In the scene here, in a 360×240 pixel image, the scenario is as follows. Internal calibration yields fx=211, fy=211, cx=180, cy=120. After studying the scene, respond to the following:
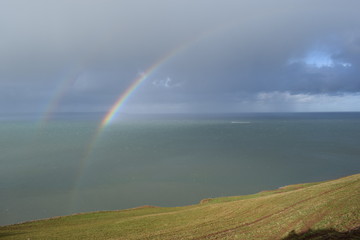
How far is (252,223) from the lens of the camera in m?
17.4

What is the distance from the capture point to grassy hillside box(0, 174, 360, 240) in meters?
14.3

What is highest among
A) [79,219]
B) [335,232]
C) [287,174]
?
[335,232]

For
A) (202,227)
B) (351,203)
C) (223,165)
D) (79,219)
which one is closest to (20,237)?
(79,219)

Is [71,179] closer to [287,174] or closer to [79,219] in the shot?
[79,219]

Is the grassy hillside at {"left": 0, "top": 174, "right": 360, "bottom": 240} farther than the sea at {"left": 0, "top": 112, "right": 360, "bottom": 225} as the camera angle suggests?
No

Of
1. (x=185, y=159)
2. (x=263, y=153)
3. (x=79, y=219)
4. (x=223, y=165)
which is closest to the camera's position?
(x=79, y=219)

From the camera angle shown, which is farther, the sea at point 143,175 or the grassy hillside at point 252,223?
the sea at point 143,175

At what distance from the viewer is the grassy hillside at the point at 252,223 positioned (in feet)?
→ 46.9

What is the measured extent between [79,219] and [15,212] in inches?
695

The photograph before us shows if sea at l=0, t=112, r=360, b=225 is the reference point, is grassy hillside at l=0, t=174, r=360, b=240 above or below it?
above

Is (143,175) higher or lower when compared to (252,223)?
lower

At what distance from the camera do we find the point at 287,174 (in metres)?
58.5

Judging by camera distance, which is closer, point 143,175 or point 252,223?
point 252,223

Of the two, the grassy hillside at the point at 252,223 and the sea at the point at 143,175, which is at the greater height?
the grassy hillside at the point at 252,223
